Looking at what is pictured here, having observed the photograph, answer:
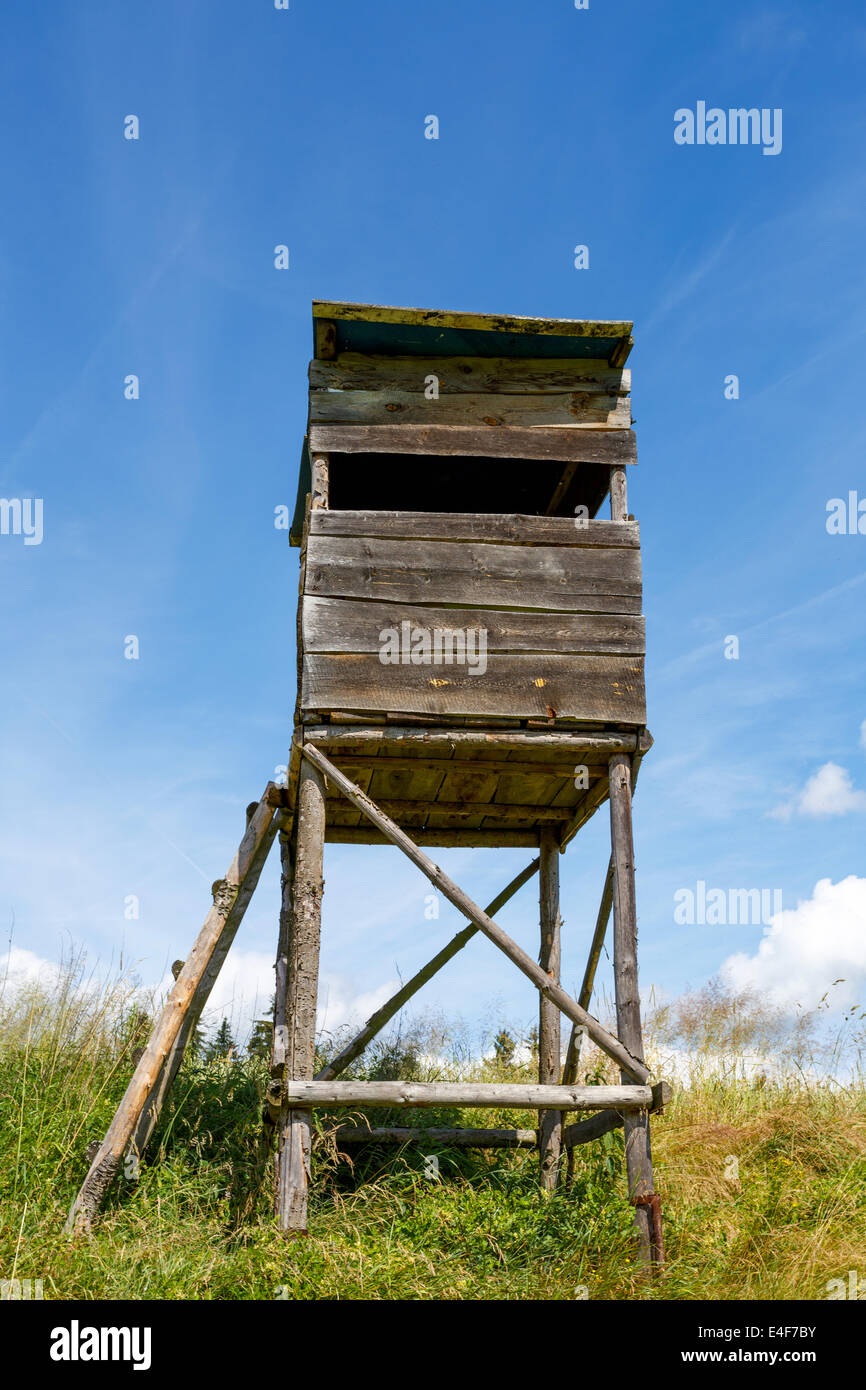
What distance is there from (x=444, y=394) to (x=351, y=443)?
2.60 feet

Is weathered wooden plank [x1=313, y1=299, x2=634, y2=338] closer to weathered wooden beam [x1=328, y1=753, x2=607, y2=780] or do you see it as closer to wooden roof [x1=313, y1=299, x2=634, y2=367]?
wooden roof [x1=313, y1=299, x2=634, y2=367]

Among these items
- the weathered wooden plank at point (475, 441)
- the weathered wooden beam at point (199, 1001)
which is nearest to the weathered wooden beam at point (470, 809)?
the weathered wooden beam at point (199, 1001)

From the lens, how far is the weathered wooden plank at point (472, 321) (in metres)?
7.99

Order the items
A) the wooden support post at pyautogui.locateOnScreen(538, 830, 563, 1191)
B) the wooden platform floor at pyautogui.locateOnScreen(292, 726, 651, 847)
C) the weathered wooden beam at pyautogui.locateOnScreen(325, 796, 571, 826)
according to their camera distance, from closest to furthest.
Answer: the wooden platform floor at pyautogui.locateOnScreen(292, 726, 651, 847), the wooden support post at pyautogui.locateOnScreen(538, 830, 563, 1191), the weathered wooden beam at pyautogui.locateOnScreen(325, 796, 571, 826)

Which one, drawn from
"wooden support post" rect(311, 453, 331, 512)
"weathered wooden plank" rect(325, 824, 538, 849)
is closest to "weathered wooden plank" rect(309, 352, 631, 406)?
"wooden support post" rect(311, 453, 331, 512)

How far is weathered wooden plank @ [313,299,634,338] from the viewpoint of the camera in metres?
7.99

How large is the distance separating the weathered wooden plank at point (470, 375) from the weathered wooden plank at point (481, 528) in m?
0.98

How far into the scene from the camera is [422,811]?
9273mm

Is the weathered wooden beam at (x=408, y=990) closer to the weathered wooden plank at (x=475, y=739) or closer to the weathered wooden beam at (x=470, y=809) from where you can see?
the weathered wooden beam at (x=470, y=809)

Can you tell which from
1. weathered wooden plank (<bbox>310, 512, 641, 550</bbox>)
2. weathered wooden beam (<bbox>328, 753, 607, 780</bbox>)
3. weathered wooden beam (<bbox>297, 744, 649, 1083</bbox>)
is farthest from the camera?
weathered wooden beam (<bbox>328, 753, 607, 780</bbox>)

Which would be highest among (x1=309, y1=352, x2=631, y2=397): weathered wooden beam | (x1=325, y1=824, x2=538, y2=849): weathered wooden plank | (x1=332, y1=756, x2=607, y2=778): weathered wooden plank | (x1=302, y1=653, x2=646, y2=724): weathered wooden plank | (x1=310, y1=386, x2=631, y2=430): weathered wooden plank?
(x1=309, y1=352, x2=631, y2=397): weathered wooden beam

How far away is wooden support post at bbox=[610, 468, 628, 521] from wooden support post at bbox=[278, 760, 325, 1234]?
2806mm
